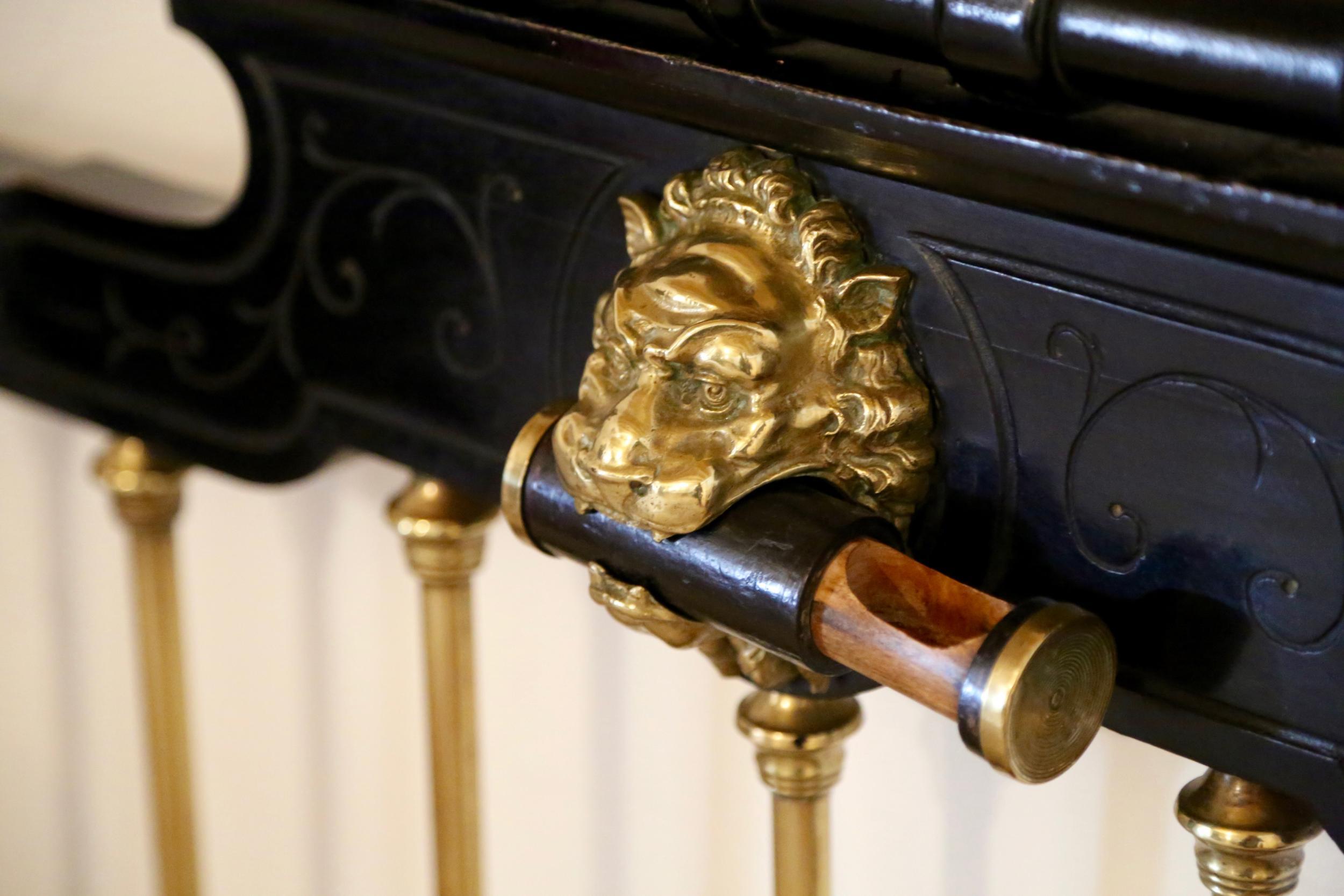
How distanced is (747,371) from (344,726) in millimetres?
502

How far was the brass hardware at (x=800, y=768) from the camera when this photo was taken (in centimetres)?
53

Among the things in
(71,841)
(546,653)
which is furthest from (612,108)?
(71,841)

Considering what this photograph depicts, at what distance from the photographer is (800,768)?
0.54m

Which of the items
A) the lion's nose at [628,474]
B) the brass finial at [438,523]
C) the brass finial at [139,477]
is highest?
the lion's nose at [628,474]

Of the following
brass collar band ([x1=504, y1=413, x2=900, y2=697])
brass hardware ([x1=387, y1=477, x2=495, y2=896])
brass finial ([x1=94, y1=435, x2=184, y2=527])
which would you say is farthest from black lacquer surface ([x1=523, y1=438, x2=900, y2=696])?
brass finial ([x1=94, y1=435, x2=184, y2=527])

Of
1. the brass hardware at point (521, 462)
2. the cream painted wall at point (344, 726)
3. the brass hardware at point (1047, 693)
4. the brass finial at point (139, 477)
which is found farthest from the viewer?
the brass finial at point (139, 477)

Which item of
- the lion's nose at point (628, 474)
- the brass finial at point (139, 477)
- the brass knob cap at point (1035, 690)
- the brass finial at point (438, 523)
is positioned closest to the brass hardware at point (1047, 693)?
the brass knob cap at point (1035, 690)

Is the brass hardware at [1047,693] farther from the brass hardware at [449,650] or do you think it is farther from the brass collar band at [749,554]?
the brass hardware at [449,650]

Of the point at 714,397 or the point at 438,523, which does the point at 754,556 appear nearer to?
the point at 714,397

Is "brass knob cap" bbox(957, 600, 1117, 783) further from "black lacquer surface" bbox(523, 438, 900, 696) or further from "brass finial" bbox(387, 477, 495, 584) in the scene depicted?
"brass finial" bbox(387, 477, 495, 584)

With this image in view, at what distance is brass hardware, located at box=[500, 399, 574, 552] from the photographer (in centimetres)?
45

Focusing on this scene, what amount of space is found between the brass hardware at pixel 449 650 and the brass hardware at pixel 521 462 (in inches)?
7.2

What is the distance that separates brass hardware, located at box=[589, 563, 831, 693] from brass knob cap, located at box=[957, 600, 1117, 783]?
0.07 meters

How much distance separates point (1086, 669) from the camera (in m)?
0.37
